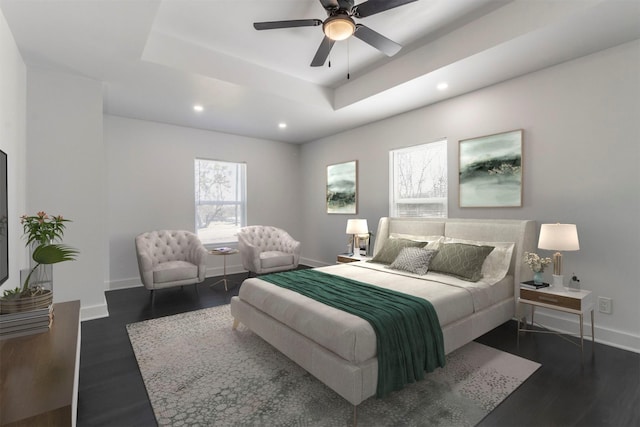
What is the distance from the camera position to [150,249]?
15.0 ft

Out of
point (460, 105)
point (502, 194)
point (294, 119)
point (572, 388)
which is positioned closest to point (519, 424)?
point (572, 388)

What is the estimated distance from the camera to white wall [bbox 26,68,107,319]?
3.26m

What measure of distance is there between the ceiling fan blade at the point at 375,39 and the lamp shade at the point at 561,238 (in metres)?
2.16

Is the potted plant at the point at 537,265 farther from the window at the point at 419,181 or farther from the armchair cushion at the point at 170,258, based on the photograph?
the armchair cushion at the point at 170,258

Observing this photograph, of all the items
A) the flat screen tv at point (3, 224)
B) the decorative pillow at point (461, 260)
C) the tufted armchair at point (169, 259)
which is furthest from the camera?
the tufted armchair at point (169, 259)

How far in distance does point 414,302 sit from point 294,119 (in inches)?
143

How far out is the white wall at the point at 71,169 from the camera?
3264 mm

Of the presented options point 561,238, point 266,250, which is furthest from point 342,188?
point 561,238

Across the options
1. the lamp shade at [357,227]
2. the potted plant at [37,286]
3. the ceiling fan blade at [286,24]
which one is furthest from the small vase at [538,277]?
the potted plant at [37,286]

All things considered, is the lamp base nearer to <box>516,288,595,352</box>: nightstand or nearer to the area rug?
<box>516,288,595,352</box>: nightstand

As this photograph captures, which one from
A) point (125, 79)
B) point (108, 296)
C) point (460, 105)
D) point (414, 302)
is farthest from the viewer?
point (108, 296)

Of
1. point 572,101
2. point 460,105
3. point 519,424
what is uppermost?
point 460,105

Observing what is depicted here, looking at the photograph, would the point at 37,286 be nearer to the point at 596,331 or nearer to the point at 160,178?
the point at 160,178

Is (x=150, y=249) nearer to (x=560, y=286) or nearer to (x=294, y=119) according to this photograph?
(x=294, y=119)
